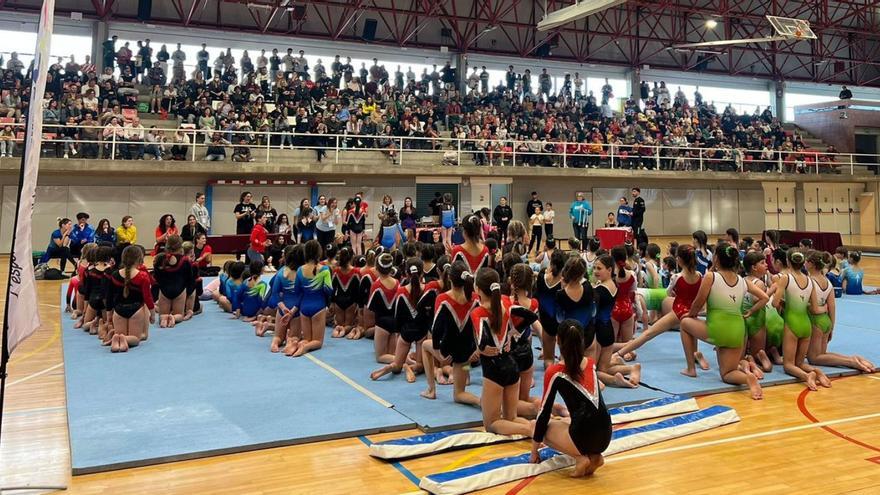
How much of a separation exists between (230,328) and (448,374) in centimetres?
396

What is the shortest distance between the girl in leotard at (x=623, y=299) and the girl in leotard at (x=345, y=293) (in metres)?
3.18

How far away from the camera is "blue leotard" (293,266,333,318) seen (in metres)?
7.23

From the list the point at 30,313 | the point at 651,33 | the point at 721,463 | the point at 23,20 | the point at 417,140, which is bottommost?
the point at 721,463

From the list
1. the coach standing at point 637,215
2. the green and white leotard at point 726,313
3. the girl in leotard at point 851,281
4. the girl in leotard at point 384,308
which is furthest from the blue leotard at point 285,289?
the coach standing at point 637,215

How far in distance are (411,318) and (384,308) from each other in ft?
2.17

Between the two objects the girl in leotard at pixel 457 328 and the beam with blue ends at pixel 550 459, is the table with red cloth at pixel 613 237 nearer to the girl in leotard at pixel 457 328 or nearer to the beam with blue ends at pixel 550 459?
the beam with blue ends at pixel 550 459

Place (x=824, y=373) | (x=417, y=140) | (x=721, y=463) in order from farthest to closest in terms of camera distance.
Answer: (x=417, y=140) → (x=824, y=373) → (x=721, y=463)

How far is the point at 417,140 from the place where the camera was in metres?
22.1

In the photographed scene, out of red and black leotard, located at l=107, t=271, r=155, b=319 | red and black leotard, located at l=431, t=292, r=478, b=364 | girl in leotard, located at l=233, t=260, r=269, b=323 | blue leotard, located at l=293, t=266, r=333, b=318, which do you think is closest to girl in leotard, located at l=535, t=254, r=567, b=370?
red and black leotard, located at l=431, t=292, r=478, b=364

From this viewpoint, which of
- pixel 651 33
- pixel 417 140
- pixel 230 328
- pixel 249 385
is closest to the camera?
pixel 249 385

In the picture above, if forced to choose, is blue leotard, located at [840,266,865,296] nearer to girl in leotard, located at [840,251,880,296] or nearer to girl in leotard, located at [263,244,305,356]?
girl in leotard, located at [840,251,880,296]

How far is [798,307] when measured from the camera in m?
6.48

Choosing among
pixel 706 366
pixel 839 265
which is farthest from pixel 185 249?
pixel 839 265

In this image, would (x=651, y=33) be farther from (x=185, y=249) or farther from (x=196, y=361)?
(x=196, y=361)
